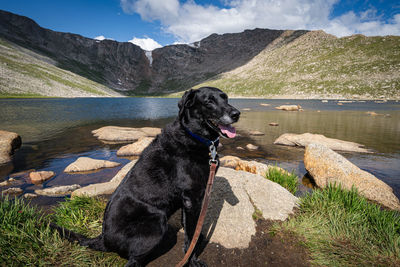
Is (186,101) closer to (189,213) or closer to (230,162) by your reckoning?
(189,213)

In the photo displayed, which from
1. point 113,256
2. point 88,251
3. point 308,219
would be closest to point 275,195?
point 308,219

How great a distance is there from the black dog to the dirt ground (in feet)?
1.69

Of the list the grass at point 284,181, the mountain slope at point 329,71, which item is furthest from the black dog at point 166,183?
the mountain slope at point 329,71

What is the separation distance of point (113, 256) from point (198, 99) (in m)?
3.67

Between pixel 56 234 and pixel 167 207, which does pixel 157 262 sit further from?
pixel 56 234

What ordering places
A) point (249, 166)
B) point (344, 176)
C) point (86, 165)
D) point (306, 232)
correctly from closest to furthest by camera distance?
point (306, 232) → point (344, 176) → point (249, 166) → point (86, 165)

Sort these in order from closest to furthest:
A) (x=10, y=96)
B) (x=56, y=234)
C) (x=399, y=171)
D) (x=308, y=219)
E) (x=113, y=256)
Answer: (x=56, y=234) → (x=113, y=256) → (x=308, y=219) → (x=399, y=171) → (x=10, y=96)

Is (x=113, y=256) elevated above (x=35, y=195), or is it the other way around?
(x=113, y=256)

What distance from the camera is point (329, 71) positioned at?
140m

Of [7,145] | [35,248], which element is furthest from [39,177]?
[35,248]

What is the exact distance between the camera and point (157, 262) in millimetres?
3859

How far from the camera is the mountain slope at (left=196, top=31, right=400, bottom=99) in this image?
11506 cm

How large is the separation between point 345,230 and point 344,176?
5.33 meters

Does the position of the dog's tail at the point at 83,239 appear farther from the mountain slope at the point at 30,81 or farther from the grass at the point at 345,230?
the mountain slope at the point at 30,81
